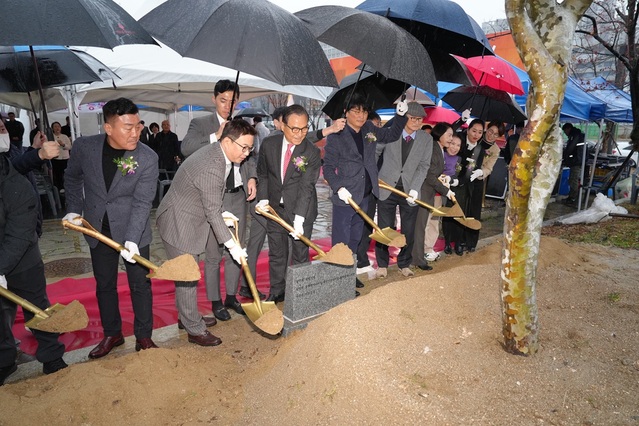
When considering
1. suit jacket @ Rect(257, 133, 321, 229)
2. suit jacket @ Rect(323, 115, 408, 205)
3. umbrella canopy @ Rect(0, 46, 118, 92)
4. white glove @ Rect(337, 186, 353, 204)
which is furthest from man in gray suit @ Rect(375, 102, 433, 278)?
umbrella canopy @ Rect(0, 46, 118, 92)

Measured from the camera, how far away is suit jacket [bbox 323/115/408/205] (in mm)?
4703

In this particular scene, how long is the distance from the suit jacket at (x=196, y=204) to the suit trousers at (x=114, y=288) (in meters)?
0.30

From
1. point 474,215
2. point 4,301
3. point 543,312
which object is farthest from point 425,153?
point 4,301

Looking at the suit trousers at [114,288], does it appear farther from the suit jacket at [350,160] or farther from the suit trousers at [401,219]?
the suit trousers at [401,219]

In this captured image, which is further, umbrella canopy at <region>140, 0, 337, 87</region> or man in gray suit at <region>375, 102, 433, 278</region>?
man in gray suit at <region>375, 102, 433, 278</region>

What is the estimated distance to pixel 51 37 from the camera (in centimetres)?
271

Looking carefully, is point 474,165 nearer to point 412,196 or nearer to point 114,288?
point 412,196

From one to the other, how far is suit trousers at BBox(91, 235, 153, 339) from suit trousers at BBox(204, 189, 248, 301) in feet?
2.06

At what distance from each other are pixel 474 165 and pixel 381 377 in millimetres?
4555

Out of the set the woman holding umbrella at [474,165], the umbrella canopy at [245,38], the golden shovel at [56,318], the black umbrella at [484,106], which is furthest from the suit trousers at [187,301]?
the black umbrella at [484,106]

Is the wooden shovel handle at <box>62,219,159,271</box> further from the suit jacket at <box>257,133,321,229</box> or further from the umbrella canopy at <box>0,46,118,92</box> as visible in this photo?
the umbrella canopy at <box>0,46,118,92</box>

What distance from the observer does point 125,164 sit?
10.6 feet

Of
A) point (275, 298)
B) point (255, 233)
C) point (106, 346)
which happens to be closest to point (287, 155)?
point (255, 233)

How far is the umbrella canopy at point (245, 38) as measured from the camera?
3176mm
